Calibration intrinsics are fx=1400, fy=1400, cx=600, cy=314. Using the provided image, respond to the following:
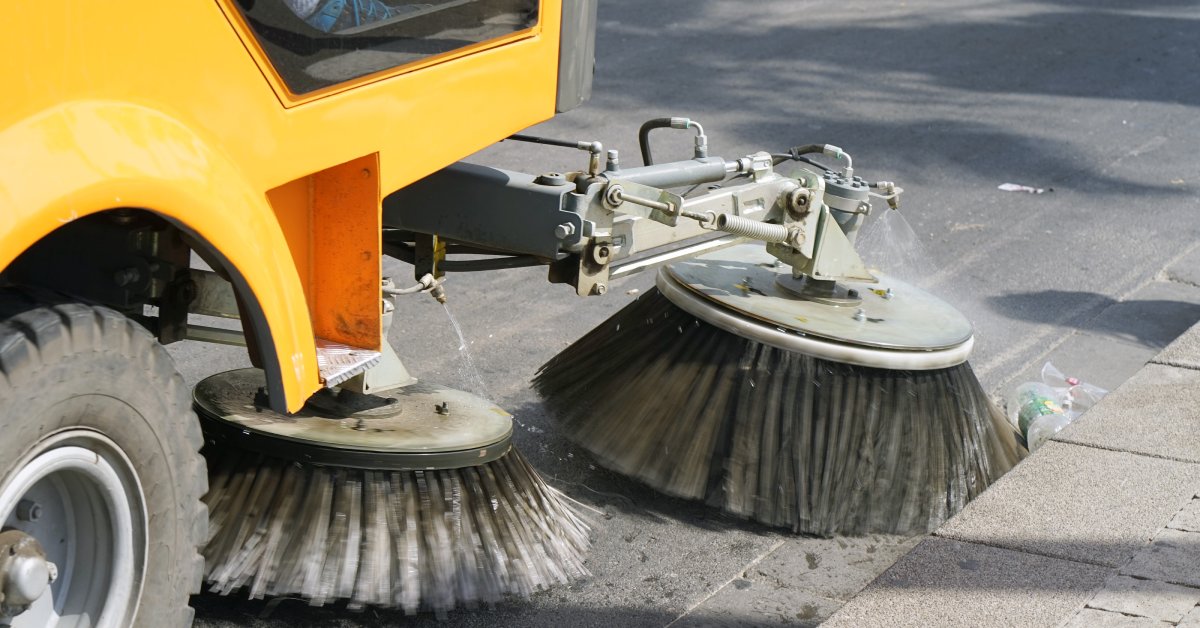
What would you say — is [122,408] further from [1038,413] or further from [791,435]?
[1038,413]

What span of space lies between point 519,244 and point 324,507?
2.10 feet

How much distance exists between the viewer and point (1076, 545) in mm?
2842

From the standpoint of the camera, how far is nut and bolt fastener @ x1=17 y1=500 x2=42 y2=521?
1.87 meters

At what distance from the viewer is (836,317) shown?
3.43 meters

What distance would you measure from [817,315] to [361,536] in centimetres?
131

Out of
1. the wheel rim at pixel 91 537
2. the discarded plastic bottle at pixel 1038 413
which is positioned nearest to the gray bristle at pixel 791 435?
the discarded plastic bottle at pixel 1038 413

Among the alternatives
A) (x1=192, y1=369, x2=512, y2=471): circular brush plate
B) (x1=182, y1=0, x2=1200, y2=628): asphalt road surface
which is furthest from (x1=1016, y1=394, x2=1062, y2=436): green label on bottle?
(x1=192, y1=369, x2=512, y2=471): circular brush plate

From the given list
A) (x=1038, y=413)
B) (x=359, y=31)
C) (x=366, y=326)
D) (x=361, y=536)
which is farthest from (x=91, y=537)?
(x=1038, y=413)

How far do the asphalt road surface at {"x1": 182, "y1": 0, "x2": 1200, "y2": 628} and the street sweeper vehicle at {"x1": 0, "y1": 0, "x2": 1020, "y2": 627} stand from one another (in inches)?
4.8

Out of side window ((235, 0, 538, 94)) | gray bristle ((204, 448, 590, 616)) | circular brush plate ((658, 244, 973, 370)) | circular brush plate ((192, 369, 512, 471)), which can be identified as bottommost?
gray bristle ((204, 448, 590, 616))

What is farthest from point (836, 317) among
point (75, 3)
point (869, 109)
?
point (869, 109)

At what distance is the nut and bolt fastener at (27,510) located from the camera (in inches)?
73.7

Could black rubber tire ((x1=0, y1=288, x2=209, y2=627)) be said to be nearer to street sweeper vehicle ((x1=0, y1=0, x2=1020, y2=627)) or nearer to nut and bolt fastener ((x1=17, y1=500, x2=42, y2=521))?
street sweeper vehicle ((x1=0, y1=0, x2=1020, y2=627))

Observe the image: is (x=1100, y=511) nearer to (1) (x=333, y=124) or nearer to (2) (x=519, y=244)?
(2) (x=519, y=244)
